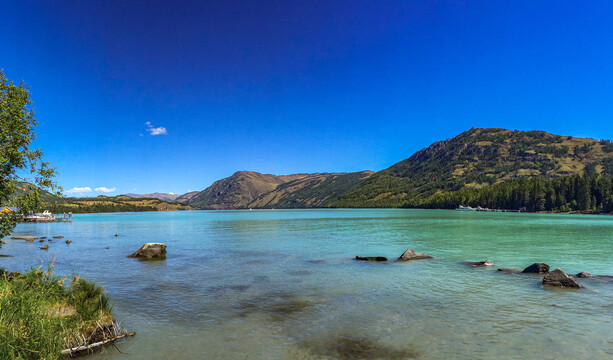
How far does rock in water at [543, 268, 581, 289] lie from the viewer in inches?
923

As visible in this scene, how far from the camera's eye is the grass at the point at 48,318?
33.9ft

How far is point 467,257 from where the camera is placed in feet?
127

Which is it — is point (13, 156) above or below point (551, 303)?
above

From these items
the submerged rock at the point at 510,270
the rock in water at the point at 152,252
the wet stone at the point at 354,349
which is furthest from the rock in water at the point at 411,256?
the rock in water at the point at 152,252

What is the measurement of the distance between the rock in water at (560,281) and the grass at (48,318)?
93.6 feet

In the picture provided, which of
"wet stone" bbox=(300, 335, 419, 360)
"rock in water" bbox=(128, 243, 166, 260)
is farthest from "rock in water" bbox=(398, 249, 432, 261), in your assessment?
"rock in water" bbox=(128, 243, 166, 260)

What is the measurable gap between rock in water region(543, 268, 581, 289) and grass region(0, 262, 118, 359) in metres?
28.5

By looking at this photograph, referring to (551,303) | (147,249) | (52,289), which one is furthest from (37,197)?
(551,303)

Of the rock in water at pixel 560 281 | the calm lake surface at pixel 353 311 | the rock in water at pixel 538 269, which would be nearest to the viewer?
the calm lake surface at pixel 353 311

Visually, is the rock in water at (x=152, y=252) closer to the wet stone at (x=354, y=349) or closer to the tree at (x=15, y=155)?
the tree at (x=15, y=155)

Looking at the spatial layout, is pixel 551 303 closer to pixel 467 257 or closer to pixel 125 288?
pixel 467 257

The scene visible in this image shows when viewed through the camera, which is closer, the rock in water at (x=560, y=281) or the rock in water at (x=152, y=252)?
the rock in water at (x=560, y=281)

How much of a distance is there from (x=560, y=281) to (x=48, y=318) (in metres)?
30.8

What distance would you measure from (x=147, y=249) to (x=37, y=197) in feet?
68.9
